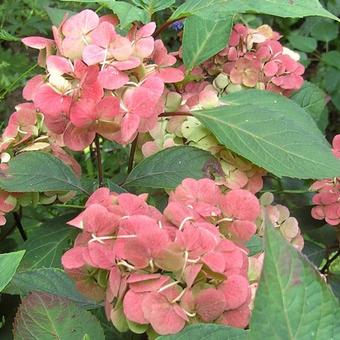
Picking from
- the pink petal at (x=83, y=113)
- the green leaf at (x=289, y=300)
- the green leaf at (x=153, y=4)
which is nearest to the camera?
the green leaf at (x=289, y=300)

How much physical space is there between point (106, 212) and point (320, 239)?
54cm

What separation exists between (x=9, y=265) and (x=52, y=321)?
0.21 ft

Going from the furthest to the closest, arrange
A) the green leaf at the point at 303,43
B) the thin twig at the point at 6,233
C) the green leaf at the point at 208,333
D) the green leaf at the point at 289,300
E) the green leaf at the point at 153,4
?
the green leaf at the point at 303,43 < the thin twig at the point at 6,233 < the green leaf at the point at 153,4 < the green leaf at the point at 208,333 < the green leaf at the point at 289,300

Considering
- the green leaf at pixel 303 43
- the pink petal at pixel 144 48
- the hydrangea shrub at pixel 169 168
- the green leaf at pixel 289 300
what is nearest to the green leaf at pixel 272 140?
the hydrangea shrub at pixel 169 168

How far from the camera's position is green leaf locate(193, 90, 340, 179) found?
2.61 ft

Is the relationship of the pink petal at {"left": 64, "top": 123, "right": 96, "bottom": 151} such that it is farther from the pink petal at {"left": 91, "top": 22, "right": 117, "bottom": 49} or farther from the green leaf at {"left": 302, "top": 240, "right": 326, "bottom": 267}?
the green leaf at {"left": 302, "top": 240, "right": 326, "bottom": 267}

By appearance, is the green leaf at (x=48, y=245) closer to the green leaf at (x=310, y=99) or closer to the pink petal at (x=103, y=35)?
the pink petal at (x=103, y=35)

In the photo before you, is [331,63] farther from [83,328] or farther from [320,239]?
[83,328]

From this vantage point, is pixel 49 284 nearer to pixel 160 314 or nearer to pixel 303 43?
pixel 160 314

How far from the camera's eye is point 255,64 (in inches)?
37.0

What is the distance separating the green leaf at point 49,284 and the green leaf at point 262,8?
0.33 metres

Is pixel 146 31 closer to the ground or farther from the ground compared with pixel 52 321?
farther from the ground

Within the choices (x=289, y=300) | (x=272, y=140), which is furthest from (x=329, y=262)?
(x=289, y=300)

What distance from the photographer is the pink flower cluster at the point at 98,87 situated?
2.44 feet
